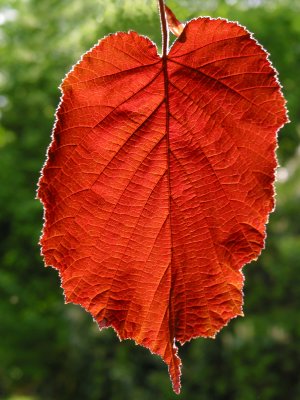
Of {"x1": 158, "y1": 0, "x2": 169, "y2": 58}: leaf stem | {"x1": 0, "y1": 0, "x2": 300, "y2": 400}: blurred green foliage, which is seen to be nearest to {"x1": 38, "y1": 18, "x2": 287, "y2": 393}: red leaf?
{"x1": 158, "y1": 0, "x2": 169, "y2": 58}: leaf stem

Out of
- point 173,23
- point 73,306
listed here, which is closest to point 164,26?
point 173,23

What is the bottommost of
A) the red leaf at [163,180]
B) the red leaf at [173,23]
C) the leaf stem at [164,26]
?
the red leaf at [163,180]

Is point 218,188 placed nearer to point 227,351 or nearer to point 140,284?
point 140,284

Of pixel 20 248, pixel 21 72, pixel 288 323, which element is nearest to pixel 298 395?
pixel 288 323

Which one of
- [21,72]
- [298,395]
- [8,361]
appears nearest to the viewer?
[298,395]

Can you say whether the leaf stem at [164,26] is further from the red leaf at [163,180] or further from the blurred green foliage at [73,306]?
the blurred green foliage at [73,306]

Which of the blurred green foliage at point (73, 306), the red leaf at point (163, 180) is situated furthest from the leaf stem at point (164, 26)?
the blurred green foliage at point (73, 306)
